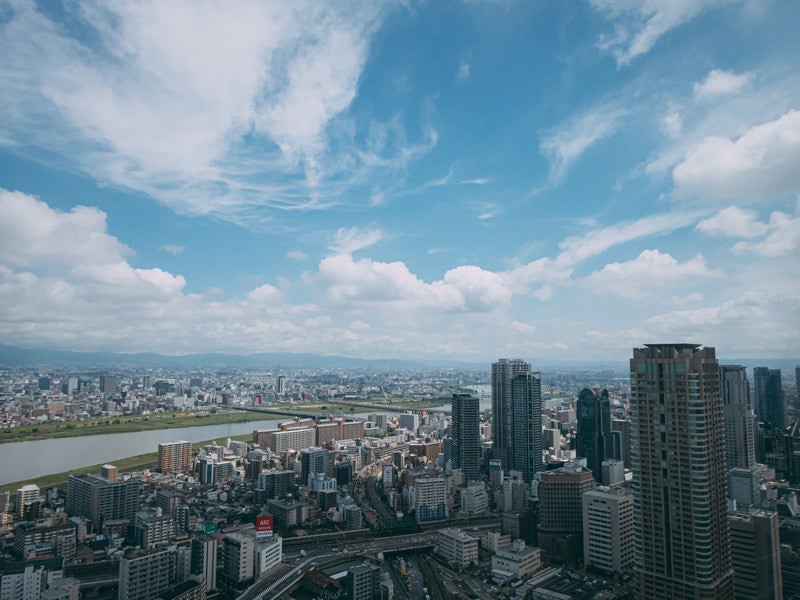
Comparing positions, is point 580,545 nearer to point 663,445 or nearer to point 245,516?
point 663,445

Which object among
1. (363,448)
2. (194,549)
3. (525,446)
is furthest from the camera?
(363,448)

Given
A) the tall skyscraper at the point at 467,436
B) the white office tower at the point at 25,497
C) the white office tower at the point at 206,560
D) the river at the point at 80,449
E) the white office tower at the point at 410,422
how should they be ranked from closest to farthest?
the white office tower at the point at 206,560, the white office tower at the point at 25,497, the river at the point at 80,449, the tall skyscraper at the point at 467,436, the white office tower at the point at 410,422

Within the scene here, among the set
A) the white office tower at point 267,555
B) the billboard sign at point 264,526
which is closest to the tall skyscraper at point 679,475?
the white office tower at point 267,555

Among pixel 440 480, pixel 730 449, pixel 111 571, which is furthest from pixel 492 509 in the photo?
pixel 111 571

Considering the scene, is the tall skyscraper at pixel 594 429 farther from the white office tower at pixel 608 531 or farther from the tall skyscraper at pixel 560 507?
the white office tower at pixel 608 531

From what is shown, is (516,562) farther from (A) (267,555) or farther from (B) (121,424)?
(B) (121,424)

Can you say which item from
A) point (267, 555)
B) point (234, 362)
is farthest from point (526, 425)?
point (234, 362)

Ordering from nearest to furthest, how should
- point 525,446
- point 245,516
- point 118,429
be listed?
point 245,516, point 525,446, point 118,429
